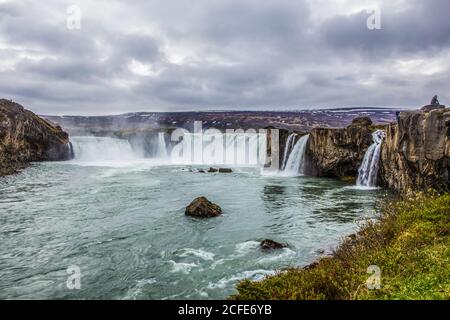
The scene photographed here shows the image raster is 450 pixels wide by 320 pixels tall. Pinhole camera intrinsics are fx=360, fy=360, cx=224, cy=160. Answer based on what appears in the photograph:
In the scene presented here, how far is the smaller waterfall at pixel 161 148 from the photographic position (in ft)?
226

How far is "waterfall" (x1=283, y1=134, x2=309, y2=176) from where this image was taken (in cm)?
4009

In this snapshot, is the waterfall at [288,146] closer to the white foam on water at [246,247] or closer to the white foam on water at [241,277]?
the white foam on water at [246,247]

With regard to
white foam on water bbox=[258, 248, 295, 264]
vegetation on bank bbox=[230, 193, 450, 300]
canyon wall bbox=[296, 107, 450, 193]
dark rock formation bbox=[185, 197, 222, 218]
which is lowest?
white foam on water bbox=[258, 248, 295, 264]

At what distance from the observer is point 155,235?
53.9ft

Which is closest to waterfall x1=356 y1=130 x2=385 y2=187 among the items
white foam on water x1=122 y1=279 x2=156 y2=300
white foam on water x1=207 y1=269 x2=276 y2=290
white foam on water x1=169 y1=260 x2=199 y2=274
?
white foam on water x1=207 y1=269 x2=276 y2=290

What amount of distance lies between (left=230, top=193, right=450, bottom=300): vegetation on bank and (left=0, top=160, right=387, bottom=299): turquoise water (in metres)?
2.76

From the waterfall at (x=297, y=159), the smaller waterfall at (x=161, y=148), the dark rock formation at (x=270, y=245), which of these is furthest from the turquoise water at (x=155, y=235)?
the smaller waterfall at (x=161, y=148)

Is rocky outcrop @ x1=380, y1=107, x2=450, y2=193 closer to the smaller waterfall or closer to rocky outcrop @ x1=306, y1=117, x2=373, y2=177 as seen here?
rocky outcrop @ x1=306, y1=117, x2=373, y2=177

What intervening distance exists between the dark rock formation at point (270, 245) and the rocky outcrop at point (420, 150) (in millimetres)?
8025

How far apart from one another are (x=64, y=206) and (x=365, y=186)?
24139 millimetres

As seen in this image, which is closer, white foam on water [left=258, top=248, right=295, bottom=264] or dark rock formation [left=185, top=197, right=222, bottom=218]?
white foam on water [left=258, top=248, right=295, bottom=264]

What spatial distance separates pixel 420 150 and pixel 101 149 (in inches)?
2172

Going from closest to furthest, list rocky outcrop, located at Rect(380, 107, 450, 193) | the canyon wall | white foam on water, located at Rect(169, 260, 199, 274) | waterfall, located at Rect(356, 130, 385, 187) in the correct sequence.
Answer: white foam on water, located at Rect(169, 260, 199, 274)
rocky outcrop, located at Rect(380, 107, 450, 193)
the canyon wall
waterfall, located at Rect(356, 130, 385, 187)
